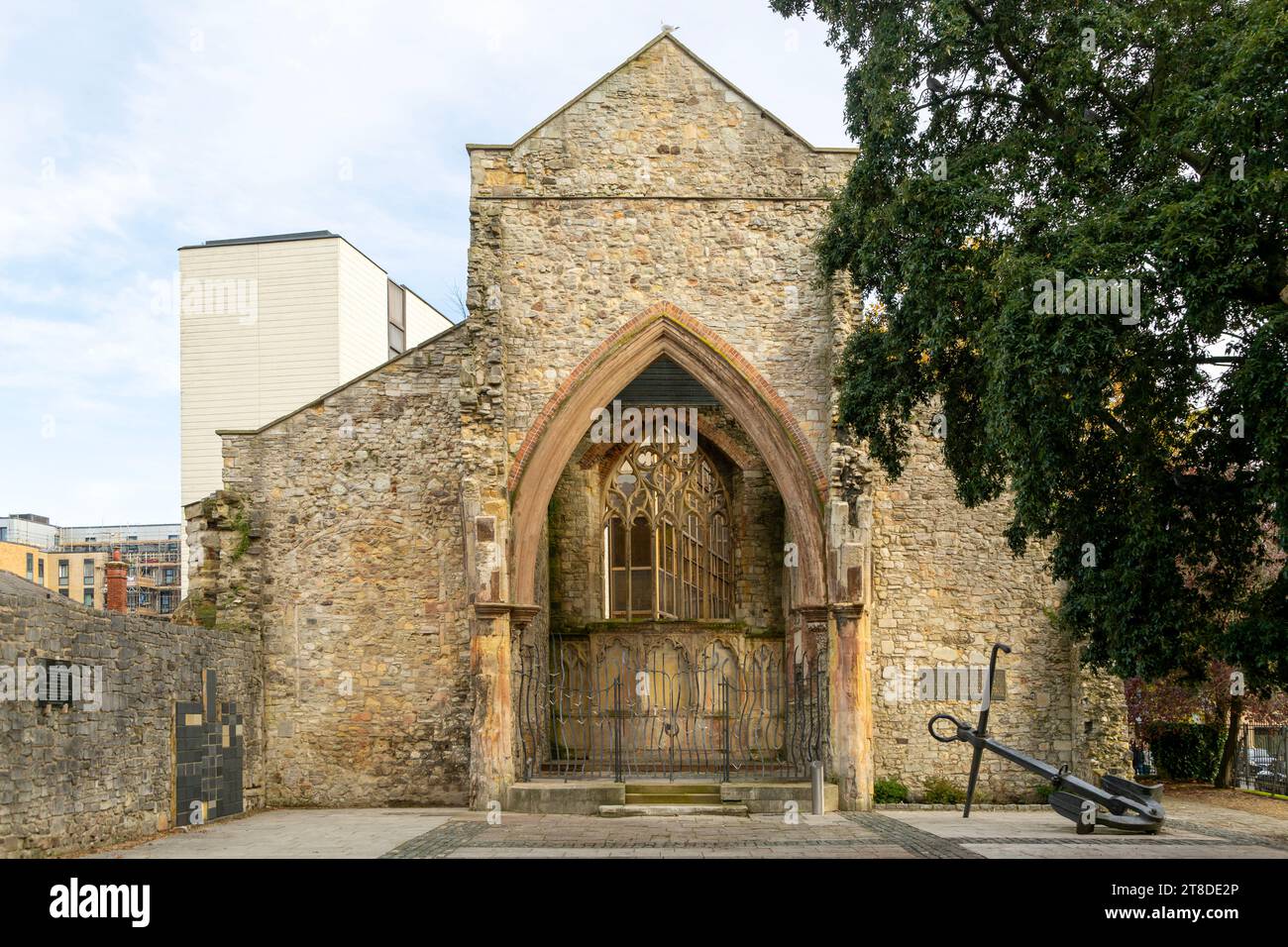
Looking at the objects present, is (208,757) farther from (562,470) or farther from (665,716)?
(665,716)

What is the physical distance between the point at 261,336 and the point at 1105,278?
22.9 m

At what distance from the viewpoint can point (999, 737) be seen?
50.9 ft

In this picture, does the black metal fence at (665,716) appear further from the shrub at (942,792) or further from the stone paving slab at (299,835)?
the stone paving slab at (299,835)

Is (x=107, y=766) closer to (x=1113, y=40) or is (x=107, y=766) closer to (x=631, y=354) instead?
(x=631, y=354)

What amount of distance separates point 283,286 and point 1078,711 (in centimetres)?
2053

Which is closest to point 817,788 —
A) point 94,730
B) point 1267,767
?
point 94,730

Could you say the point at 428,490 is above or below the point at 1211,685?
above

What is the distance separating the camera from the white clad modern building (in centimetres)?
2803

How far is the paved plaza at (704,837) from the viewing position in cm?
1033

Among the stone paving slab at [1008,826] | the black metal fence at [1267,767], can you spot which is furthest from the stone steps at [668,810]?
the black metal fence at [1267,767]

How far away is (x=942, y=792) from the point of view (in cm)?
1523

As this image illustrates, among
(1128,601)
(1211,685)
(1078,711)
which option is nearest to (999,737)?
(1078,711)

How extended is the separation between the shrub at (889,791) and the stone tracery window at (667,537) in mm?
3646

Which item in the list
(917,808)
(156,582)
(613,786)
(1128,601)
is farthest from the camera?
(156,582)
